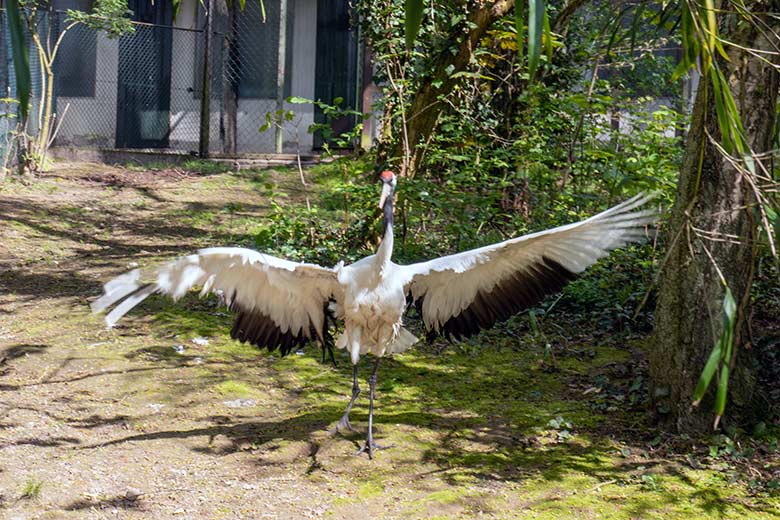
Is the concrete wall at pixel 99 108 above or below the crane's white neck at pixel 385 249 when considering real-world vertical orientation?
above

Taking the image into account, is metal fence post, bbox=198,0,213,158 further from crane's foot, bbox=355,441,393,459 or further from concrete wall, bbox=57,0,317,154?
crane's foot, bbox=355,441,393,459

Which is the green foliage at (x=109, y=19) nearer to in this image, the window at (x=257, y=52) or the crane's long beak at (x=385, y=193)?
the window at (x=257, y=52)

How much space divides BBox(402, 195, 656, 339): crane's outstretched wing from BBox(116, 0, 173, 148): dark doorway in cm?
1035

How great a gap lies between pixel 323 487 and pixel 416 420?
1040 millimetres

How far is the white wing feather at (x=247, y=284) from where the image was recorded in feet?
13.6

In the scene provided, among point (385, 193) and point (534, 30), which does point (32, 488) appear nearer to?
point (385, 193)

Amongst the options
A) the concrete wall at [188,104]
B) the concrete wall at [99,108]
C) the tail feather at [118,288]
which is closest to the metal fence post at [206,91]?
the concrete wall at [188,104]

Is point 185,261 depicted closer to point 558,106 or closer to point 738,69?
point 738,69

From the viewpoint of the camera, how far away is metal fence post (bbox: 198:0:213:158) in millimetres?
13094

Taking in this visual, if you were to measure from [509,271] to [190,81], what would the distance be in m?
10.9

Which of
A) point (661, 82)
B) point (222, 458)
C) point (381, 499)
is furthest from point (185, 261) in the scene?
point (661, 82)

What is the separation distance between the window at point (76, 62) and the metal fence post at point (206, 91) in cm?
197

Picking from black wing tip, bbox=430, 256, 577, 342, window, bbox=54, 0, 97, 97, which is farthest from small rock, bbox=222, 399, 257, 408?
window, bbox=54, 0, 97, 97

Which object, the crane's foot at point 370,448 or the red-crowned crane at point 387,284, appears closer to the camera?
the red-crowned crane at point 387,284
